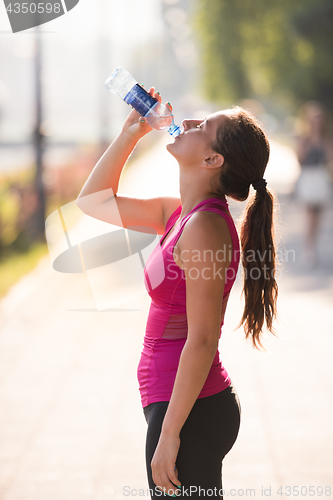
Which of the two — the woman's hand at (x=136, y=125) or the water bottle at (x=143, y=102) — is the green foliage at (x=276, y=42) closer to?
the water bottle at (x=143, y=102)

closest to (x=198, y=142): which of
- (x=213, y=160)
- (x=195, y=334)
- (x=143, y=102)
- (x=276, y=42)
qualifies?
(x=213, y=160)

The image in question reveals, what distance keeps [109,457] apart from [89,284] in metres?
4.66

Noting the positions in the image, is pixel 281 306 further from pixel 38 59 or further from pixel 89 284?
pixel 38 59

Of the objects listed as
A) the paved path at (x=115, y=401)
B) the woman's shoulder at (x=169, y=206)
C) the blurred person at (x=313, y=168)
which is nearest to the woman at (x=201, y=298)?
the woman's shoulder at (x=169, y=206)

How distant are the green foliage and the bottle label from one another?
43.7 feet

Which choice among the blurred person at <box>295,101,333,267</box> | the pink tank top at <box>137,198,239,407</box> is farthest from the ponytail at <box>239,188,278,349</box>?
the blurred person at <box>295,101,333,267</box>

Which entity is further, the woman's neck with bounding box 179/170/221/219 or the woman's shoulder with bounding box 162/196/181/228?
the woman's shoulder with bounding box 162/196/181/228

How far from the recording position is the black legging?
1.83m

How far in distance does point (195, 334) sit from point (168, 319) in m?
0.19

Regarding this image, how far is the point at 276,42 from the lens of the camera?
18.6 meters

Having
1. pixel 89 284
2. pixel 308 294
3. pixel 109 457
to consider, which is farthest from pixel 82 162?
pixel 109 457

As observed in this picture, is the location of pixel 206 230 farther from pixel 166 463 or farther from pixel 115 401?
pixel 115 401

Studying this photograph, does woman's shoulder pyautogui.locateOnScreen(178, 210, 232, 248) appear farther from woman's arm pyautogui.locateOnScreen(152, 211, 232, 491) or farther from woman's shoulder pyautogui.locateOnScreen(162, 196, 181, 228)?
woman's shoulder pyautogui.locateOnScreen(162, 196, 181, 228)

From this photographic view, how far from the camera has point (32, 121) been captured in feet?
34.5
